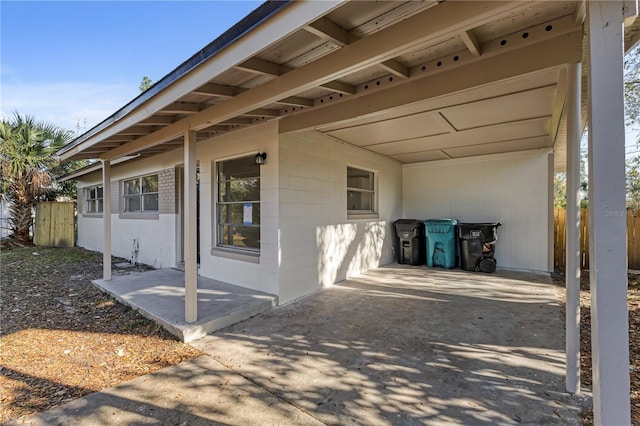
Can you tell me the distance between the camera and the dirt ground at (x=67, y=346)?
2.54 meters

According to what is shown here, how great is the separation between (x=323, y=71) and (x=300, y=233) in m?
2.91

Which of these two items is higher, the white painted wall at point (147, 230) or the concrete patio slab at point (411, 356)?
the white painted wall at point (147, 230)

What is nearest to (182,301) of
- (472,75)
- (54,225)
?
(472,75)

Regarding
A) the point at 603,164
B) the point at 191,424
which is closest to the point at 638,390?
the point at 603,164

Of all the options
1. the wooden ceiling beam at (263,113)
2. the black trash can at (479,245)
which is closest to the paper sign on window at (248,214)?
the wooden ceiling beam at (263,113)

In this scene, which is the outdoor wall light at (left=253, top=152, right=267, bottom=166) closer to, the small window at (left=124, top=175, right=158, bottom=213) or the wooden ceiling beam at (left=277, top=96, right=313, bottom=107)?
the wooden ceiling beam at (left=277, top=96, right=313, bottom=107)

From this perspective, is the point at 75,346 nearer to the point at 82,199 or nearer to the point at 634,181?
the point at 82,199

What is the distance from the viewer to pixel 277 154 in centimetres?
453

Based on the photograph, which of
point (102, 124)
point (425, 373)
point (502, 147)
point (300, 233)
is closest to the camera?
point (425, 373)

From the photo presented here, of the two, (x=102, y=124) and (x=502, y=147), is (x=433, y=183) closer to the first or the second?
(x=502, y=147)

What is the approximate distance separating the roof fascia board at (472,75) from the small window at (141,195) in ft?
19.5

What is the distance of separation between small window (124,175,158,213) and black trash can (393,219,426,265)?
615cm

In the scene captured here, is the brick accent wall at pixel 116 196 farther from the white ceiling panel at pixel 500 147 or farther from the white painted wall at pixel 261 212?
the white ceiling panel at pixel 500 147

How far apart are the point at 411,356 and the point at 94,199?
12.4 meters
